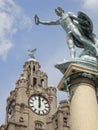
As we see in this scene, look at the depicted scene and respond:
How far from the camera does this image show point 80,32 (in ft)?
43.0

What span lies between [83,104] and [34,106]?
6682 centimetres

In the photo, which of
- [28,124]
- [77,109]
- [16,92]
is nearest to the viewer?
[77,109]

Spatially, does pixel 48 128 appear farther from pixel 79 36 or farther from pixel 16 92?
pixel 79 36

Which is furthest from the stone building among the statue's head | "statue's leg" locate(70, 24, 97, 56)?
"statue's leg" locate(70, 24, 97, 56)

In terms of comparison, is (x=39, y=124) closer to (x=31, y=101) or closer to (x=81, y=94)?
(x=31, y=101)

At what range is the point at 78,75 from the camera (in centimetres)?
1192

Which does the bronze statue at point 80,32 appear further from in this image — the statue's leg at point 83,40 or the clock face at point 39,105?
the clock face at point 39,105


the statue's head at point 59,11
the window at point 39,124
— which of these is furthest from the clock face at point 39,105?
the statue's head at point 59,11

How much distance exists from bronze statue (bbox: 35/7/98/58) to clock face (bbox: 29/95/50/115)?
2532 inches

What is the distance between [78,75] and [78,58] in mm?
631

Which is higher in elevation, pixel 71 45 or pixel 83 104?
pixel 71 45

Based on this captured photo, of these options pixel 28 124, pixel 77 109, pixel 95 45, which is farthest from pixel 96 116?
pixel 28 124

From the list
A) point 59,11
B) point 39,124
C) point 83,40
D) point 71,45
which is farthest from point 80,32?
point 39,124

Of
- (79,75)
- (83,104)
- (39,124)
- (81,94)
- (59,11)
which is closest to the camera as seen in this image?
(83,104)
